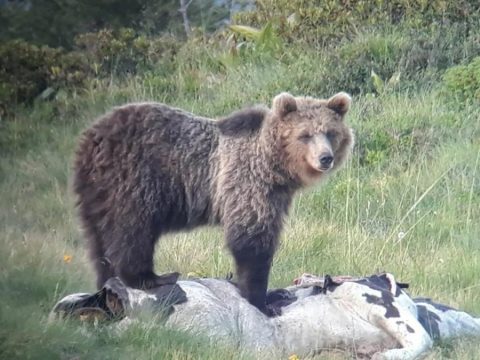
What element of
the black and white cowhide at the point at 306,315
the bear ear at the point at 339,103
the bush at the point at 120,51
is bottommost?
the black and white cowhide at the point at 306,315

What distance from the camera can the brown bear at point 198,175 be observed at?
725 centimetres

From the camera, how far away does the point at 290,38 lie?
1523 centimetres

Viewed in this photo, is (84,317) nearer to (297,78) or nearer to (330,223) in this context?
(330,223)

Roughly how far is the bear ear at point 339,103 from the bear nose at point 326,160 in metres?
0.45

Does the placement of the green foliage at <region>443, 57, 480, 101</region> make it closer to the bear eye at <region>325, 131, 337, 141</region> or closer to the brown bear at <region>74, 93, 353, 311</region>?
the brown bear at <region>74, 93, 353, 311</region>

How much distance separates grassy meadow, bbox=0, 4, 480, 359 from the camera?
6059mm

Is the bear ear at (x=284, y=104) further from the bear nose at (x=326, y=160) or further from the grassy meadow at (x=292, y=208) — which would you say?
the grassy meadow at (x=292, y=208)

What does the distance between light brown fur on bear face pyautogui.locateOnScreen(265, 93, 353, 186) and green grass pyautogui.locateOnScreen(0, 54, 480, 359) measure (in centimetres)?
141

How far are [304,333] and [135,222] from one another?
1.36 m

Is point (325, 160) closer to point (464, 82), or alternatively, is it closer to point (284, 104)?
point (284, 104)

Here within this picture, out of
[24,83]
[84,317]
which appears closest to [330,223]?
[84,317]

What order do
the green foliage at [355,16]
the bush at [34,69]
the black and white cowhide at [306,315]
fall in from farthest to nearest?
the green foliage at [355,16], the bush at [34,69], the black and white cowhide at [306,315]

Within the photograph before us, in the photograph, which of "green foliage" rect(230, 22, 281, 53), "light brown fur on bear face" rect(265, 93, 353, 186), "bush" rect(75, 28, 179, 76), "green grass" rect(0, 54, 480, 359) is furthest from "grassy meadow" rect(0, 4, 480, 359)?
"light brown fur on bear face" rect(265, 93, 353, 186)

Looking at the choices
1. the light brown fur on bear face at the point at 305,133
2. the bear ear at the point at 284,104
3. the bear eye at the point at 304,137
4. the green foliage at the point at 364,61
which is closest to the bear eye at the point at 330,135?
the light brown fur on bear face at the point at 305,133
